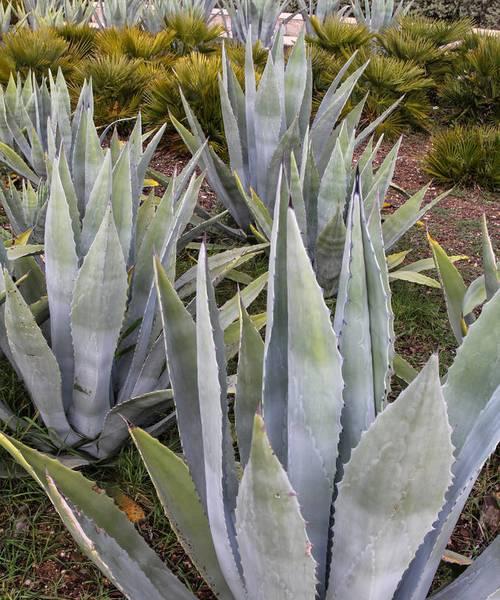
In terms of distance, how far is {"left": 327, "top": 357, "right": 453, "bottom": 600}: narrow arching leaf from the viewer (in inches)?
31.8

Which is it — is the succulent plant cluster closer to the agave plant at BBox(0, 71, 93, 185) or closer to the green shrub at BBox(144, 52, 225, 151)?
the agave plant at BBox(0, 71, 93, 185)

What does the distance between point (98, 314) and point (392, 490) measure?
2.80 ft

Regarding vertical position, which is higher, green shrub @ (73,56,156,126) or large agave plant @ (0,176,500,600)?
large agave plant @ (0,176,500,600)

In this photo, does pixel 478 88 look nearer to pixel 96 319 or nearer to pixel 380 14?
pixel 380 14

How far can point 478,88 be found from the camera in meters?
5.10

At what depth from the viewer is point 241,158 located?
3014 mm

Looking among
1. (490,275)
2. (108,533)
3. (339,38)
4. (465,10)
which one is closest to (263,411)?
(108,533)

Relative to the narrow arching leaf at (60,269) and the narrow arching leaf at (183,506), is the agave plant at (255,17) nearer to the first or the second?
the narrow arching leaf at (60,269)

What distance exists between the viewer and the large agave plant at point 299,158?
97.0 inches

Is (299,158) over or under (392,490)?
under

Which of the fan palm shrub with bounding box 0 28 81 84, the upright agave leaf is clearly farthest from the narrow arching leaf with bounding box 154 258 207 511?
the fan palm shrub with bounding box 0 28 81 84

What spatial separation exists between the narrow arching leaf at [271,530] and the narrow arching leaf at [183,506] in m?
0.20

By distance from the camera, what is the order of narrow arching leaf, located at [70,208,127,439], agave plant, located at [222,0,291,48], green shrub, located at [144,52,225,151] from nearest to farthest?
narrow arching leaf, located at [70,208,127,439] < green shrub, located at [144,52,225,151] < agave plant, located at [222,0,291,48]

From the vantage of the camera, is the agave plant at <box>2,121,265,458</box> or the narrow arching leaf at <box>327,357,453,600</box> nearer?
the narrow arching leaf at <box>327,357,453,600</box>
